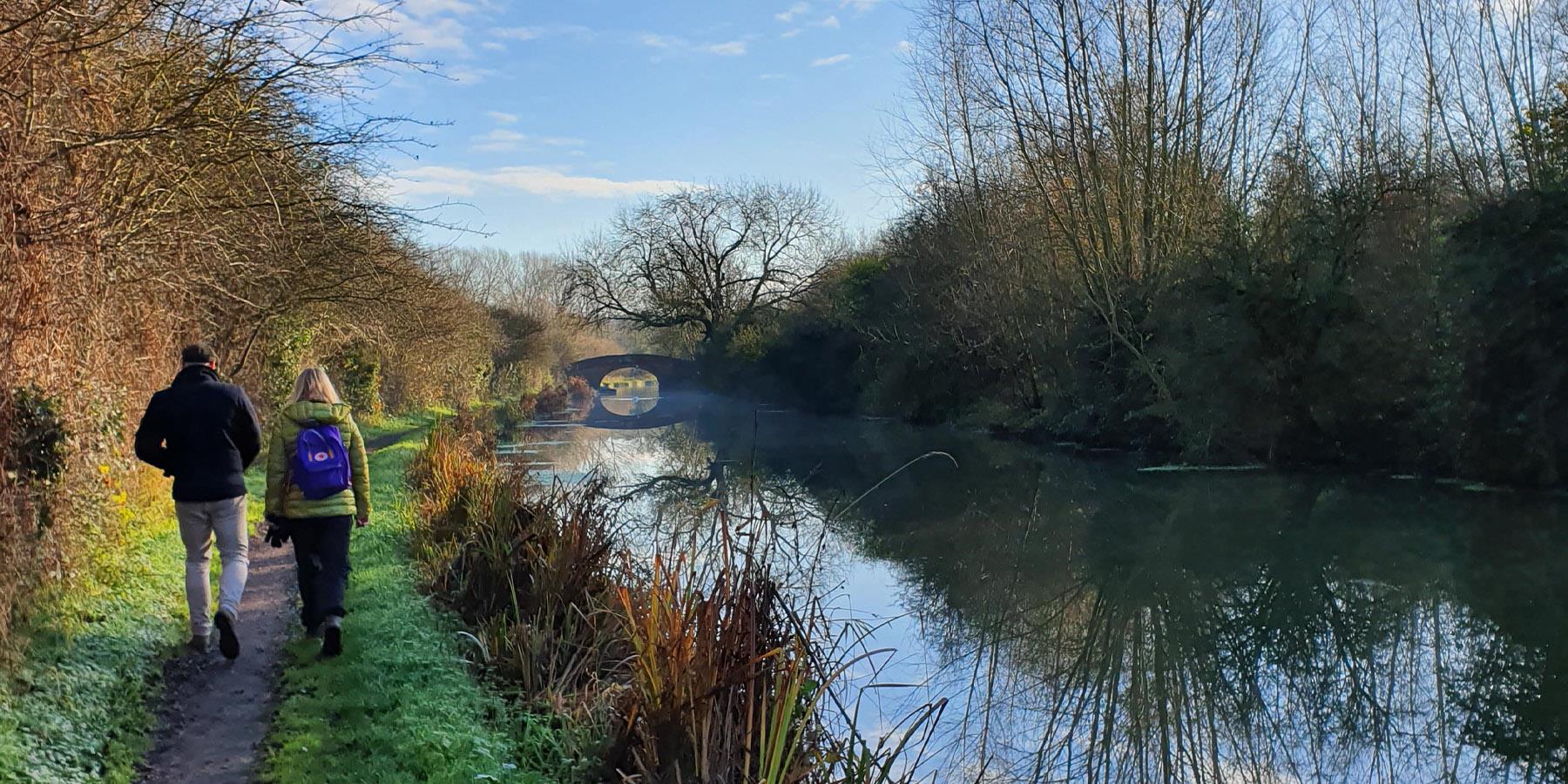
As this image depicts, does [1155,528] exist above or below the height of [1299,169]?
below

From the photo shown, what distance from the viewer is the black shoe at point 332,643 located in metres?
6.41

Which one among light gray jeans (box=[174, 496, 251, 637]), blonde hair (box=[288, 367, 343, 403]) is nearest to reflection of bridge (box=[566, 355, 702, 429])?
blonde hair (box=[288, 367, 343, 403])

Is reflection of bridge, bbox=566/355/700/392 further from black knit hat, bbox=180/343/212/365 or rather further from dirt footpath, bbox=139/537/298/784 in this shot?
black knit hat, bbox=180/343/212/365

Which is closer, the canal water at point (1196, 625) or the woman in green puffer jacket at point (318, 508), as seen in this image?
the canal water at point (1196, 625)

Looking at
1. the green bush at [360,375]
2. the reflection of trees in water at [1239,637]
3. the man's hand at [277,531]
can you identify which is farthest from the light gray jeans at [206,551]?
the green bush at [360,375]

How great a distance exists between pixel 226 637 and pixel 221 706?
705 mm

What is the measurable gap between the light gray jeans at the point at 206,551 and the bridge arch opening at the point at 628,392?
43.2 meters

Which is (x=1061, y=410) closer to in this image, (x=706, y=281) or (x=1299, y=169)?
(x=1299, y=169)

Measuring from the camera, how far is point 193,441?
6195 mm

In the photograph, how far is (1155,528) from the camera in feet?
45.7

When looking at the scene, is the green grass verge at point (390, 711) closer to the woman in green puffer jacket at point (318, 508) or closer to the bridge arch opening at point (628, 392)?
the woman in green puffer jacket at point (318, 508)

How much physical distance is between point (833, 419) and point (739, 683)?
3593 centimetres

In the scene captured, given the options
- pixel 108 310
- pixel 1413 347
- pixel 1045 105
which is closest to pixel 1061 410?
pixel 1045 105

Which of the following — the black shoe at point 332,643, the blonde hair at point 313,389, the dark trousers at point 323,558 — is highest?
the blonde hair at point 313,389
